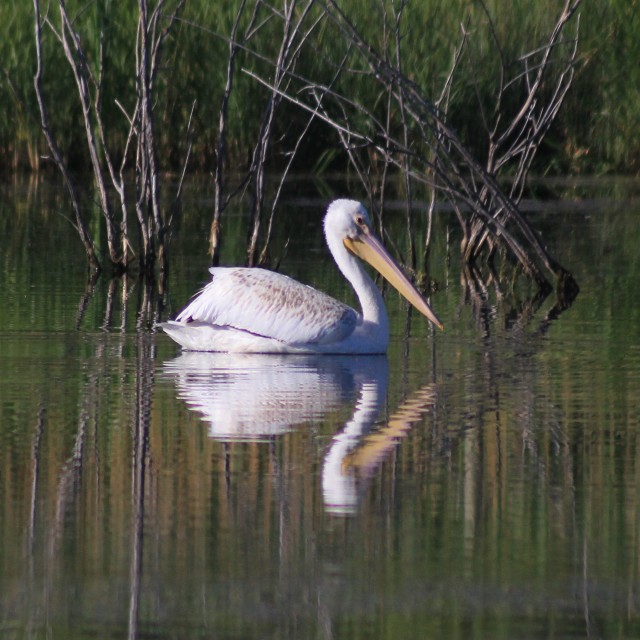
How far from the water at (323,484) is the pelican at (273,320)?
0.12m

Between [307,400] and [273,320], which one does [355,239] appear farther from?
[307,400]

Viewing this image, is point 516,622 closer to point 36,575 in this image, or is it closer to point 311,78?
point 36,575

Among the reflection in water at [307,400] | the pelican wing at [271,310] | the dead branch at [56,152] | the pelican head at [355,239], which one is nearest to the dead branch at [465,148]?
the pelican head at [355,239]

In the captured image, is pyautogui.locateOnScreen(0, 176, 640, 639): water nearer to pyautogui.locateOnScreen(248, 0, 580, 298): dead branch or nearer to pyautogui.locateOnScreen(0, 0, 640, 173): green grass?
pyautogui.locateOnScreen(248, 0, 580, 298): dead branch

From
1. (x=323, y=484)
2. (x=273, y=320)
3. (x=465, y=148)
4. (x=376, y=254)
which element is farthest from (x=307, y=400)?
(x=465, y=148)

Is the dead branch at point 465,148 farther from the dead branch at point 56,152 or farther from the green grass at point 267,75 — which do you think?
the green grass at point 267,75

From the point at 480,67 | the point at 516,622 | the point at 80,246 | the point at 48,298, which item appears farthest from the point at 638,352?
the point at 480,67

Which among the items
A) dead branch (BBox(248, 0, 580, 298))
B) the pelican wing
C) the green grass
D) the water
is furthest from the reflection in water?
the green grass

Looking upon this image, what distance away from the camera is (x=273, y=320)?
8445mm

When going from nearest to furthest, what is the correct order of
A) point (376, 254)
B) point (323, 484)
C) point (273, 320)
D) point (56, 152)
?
point (323, 484) → point (273, 320) → point (376, 254) → point (56, 152)

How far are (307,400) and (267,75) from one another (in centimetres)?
1210

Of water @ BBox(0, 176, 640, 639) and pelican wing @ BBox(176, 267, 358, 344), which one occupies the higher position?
pelican wing @ BBox(176, 267, 358, 344)

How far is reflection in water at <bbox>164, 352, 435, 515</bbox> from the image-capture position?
222 inches

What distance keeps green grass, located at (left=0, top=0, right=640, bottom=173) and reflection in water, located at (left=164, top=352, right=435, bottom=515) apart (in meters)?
10.3
